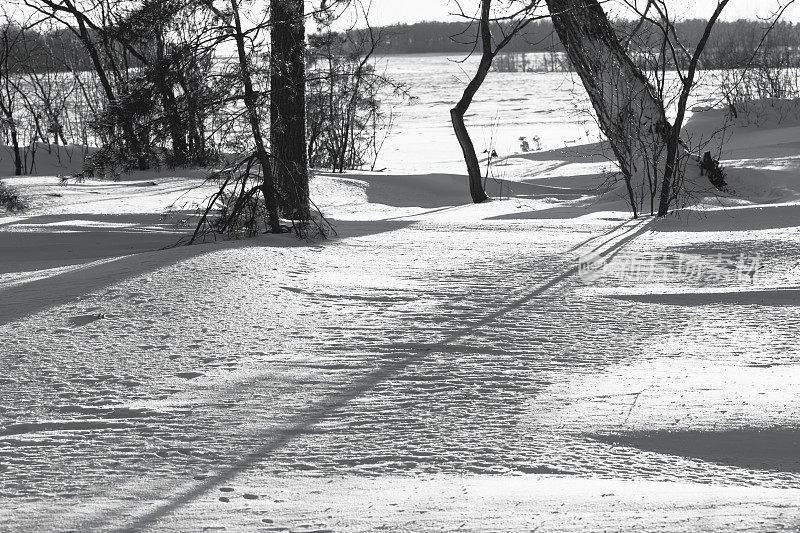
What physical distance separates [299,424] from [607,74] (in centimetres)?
748

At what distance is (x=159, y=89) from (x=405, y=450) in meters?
4.00

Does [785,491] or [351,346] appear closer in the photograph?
[785,491]

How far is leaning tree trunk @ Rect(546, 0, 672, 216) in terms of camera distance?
343 inches

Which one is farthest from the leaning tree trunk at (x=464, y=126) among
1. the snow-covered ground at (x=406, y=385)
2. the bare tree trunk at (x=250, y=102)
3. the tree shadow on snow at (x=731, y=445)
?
the tree shadow on snow at (x=731, y=445)

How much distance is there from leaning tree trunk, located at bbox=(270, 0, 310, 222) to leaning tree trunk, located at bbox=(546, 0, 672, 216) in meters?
3.02

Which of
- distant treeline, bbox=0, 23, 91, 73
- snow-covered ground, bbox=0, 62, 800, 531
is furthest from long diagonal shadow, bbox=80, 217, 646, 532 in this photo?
distant treeline, bbox=0, 23, 91, 73

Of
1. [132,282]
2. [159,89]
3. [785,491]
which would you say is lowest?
[785,491]

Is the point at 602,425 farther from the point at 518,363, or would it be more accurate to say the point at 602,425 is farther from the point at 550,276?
the point at 550,276

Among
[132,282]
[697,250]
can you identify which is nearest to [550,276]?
[697,250]

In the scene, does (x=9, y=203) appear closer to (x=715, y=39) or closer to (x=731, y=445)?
(x=731, y=445)

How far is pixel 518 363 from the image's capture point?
332 cm

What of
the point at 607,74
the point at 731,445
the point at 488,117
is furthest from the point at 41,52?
the point at 731,445

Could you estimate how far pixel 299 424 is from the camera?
2730mm

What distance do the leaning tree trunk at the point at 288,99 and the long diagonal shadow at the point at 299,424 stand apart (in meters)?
2.15
